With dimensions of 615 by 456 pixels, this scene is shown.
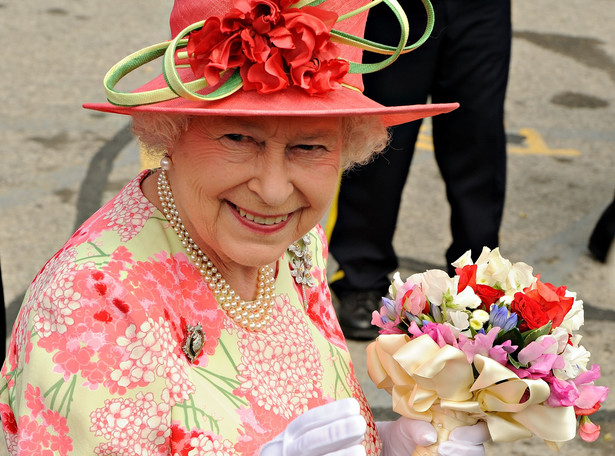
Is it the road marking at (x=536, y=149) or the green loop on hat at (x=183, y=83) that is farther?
the road marking at (x=536, y=149)

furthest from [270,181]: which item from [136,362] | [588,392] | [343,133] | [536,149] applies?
[536,149]

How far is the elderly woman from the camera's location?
65.8 inches

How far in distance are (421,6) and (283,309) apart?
1780mm

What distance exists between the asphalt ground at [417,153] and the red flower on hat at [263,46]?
228cm

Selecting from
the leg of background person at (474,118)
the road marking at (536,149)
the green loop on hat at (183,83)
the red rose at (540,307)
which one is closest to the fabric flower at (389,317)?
the red rose at (540,307)

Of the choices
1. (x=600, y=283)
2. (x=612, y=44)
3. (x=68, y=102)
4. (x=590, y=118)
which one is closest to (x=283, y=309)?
(x=600, y=283)

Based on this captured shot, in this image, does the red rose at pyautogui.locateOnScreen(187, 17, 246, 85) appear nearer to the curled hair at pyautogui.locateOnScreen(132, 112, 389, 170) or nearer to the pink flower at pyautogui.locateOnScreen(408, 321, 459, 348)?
the curled hair at pyautogui.locateOnScreen(132, 112, 389, 170)

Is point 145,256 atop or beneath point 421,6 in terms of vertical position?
beneath

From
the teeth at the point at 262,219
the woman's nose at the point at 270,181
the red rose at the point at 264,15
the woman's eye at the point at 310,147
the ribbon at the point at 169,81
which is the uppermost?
the red rose at the point at 264,15

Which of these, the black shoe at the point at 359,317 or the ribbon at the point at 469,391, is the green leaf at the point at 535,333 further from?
the black shoe at the point at 359,317

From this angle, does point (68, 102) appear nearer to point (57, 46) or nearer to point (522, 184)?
point (57, 46)

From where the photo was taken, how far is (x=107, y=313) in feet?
5.61

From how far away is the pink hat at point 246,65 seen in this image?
1663 mm

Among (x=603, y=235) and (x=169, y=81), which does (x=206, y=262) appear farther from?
(x=603, y=235)
